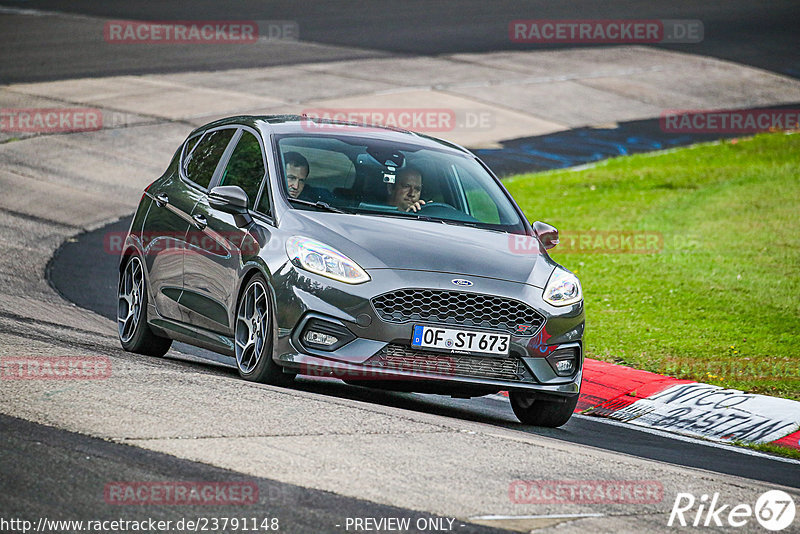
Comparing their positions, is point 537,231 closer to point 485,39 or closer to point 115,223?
point 115,223

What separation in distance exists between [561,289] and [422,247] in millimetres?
989

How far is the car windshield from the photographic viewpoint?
8.71 meters

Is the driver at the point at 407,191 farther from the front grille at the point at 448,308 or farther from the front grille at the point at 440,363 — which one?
the front grille at the point at 440,363

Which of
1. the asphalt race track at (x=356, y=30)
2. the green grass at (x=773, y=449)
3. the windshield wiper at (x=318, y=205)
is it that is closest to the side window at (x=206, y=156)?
the windshield wiper at (x=318, y=205)

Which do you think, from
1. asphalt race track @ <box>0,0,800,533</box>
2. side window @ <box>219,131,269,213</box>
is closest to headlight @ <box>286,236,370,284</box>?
asphalt race track @ <box>0,0,800,533</box>

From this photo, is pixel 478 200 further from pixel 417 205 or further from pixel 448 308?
pixel 448 308

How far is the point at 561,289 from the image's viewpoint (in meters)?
8.33

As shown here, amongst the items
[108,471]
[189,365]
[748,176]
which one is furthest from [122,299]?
[748,176]

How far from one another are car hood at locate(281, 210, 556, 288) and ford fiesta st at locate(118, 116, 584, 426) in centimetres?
1

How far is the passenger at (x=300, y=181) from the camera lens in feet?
28.3

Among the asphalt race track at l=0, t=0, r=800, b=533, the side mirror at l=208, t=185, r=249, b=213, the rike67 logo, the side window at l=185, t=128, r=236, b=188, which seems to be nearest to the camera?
the asphalt race track at l=0, t=0, r=800, b=533

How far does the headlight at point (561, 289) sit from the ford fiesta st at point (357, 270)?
0.04 ft

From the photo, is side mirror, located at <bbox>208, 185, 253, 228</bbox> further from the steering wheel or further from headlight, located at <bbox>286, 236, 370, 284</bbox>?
the steering wheel

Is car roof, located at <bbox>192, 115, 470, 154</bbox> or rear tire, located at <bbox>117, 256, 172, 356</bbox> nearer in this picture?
car roof, located at <bbox>192, 115, 470, 154</bbox>
